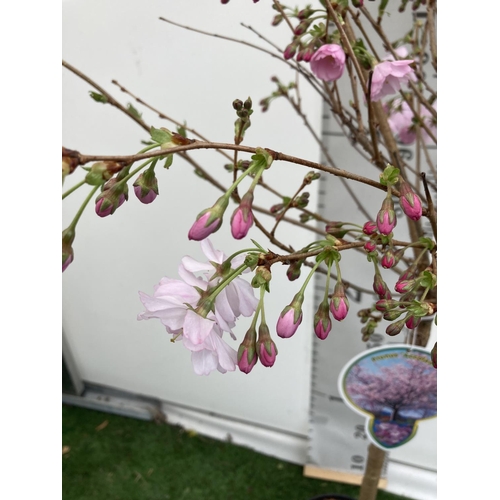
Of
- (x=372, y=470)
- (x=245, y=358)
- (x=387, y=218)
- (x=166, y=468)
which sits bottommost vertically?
(x=166, y=468)

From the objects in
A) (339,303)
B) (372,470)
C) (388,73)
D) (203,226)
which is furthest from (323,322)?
(372,470)

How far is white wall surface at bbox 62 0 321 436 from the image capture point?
2.30 feet

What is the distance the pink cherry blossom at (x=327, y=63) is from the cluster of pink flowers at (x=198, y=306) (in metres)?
0.23

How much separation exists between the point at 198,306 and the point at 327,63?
1.02ft

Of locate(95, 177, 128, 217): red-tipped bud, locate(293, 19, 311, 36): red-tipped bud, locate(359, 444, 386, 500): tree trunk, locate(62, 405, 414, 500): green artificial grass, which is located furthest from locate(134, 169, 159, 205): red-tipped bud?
locate(62, 405, 414, 500): green artificial grass

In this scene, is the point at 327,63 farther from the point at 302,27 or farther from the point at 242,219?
the point at 242,219

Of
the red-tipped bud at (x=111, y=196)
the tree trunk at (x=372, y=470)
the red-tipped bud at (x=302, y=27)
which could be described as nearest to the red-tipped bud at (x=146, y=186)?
the red-tipped bud at (x=111, y=196)

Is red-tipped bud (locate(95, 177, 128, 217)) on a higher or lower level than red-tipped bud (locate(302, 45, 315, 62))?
lower

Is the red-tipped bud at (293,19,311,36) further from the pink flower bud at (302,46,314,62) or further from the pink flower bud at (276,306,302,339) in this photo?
the pink flower bud at (276,306,302,339)

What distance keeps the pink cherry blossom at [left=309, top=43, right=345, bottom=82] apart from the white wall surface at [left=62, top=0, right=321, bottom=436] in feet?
0.52

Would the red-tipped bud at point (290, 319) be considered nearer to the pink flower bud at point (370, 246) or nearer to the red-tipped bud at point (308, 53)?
the pink flower bud at point (370, 246)

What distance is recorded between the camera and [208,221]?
0.27 meters
